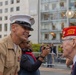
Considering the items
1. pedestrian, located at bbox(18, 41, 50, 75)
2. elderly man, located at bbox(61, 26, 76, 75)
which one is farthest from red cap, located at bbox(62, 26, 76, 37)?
pedestrian, located at bbox(18, 41, 50, 75)

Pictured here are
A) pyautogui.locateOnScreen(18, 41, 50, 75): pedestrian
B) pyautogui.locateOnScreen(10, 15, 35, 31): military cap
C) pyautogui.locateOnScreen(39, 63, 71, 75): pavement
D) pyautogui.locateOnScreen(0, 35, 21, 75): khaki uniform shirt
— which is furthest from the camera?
pyautogui.locateOnScreen(39, 63, 71, 75): pavement

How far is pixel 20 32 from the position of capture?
125 inches

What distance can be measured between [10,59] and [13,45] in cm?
17

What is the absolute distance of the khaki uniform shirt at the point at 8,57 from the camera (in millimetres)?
3045

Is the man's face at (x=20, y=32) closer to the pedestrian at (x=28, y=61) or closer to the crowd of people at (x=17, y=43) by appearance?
the crowd of people at (x=17, y=43)

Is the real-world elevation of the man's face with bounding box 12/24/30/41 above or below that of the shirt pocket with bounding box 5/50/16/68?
above

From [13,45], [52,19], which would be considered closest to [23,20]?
[13,45]

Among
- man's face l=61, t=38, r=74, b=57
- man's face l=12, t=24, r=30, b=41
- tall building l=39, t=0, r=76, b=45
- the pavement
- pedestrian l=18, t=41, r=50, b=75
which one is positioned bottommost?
the pavement

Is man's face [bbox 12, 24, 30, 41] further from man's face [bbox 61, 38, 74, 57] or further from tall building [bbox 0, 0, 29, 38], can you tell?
tall building [bbox 0, 0, 29, 38]

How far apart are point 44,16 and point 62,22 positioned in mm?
4509

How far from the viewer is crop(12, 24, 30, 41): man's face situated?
3.16 m

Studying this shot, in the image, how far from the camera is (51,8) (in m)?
60.2

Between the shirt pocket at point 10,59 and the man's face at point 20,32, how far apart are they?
7.1 inches

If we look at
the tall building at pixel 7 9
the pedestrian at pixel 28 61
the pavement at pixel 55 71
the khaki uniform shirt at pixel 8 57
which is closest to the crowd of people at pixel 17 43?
the khaki uniform shirt at pixel 8 57
